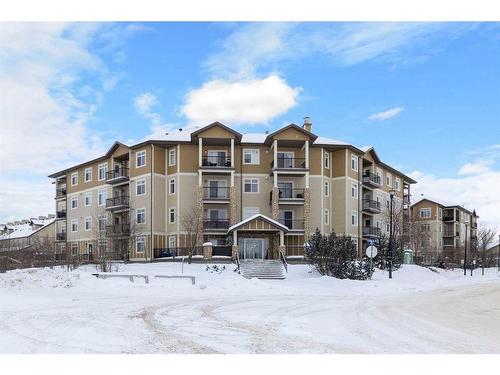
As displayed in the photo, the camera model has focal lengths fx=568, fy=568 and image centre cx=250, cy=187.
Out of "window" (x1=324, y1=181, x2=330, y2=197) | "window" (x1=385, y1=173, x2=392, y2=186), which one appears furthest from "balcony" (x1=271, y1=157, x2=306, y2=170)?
"window" (x1=385, y1=173, x2=392, y2=186)

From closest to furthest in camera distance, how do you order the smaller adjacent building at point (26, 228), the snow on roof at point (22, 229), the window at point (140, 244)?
the window at point (140, 244) → the smaller adjacent building at point (26, 228) → the snow on roof at point (22, 229)

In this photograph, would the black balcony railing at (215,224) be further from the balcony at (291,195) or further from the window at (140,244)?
the window at (140,244)

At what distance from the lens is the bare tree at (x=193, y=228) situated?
4354 cm

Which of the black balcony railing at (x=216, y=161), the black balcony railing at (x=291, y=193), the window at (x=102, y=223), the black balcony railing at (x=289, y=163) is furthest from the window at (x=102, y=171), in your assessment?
the black balcony railing at (x=291, y=193)

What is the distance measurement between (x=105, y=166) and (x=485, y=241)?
5417cm

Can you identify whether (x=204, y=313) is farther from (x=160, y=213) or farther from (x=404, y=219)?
(x=404, y=219)

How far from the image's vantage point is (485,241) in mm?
79438

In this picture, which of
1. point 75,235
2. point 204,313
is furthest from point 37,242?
point 204,313

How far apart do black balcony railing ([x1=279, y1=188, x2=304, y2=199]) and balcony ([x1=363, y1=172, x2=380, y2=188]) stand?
8.66 m

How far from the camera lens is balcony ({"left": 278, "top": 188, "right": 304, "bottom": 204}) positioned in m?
46.2

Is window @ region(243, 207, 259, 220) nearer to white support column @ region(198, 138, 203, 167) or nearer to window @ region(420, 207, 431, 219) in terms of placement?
white support column @ region(198, 138, 203, 167)

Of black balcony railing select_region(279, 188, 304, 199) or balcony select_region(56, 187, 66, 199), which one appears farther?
balcony select_region(56, 187, 66, 199)

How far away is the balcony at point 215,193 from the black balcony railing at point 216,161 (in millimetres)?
1879

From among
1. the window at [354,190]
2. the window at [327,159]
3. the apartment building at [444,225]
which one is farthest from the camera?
the apartment building at [444,225]
